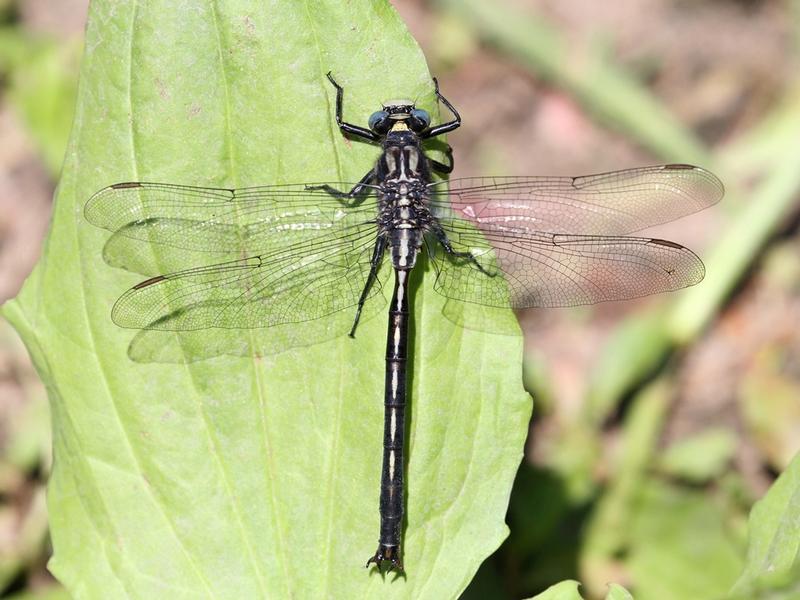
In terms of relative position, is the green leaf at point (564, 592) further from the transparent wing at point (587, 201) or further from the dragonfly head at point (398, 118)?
the dragonfly head at point (398, 118)

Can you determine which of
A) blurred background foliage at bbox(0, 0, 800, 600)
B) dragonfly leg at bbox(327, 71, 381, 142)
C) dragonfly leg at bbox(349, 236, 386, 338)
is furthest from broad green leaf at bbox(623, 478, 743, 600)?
dragonfly leg at bbox(327, 71, 381, 142)

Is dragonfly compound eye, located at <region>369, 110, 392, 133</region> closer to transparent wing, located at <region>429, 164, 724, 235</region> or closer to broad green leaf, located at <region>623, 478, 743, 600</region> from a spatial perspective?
transparent wing, located at <region>429, 164, 724, 235</region>

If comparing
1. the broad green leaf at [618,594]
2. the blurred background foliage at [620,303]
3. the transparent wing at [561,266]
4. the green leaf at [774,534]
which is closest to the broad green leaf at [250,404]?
the transparent wing at [561,266]

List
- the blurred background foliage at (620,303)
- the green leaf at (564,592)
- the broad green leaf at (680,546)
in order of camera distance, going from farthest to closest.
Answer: the blurred background foliage at (620,303)
the broad green leaf at (680,546)
the green leaf at (564,592)

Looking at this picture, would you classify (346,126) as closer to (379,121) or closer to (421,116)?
(379,121)

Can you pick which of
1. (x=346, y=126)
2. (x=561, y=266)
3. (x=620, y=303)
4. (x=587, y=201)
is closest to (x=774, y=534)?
(x=561, y=266)
